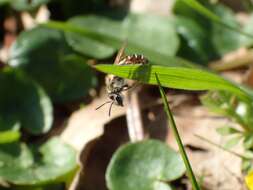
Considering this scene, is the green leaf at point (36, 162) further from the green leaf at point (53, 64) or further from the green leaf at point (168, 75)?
the green leaf at point (168, 75)

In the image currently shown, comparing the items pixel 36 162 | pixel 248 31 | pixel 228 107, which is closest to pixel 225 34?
pixel 248 31

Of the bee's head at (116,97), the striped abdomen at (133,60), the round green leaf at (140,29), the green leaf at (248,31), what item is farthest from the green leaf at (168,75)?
the green leaf at (248,31)

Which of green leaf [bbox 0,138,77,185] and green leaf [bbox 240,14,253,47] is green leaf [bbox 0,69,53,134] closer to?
green leaf [bbox 0,138,77,185]

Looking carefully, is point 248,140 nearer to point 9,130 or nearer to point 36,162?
point 36,162

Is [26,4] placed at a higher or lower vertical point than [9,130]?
higher

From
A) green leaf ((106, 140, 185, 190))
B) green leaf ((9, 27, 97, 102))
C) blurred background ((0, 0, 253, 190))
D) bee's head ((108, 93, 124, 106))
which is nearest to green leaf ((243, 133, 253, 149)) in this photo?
blurred background ((0, 0, 253, 190))

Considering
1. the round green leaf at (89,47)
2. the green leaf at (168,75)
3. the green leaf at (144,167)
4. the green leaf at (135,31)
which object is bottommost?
the green leaf at (144,167)
